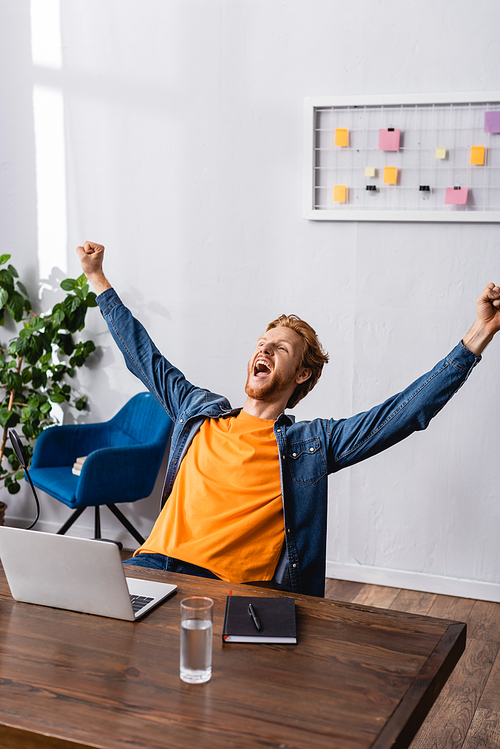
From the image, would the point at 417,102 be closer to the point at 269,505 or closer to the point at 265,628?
the point at 269,505

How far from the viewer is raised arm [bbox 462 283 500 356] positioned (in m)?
1.78

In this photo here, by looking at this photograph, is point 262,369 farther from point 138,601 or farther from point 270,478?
point 138,601

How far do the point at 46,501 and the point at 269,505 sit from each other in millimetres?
2392

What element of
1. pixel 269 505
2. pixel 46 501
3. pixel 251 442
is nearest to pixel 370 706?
pixel 269 505

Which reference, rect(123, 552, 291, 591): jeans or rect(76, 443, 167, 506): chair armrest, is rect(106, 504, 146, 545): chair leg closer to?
rect(76, 443, 167, 506): chair armrest

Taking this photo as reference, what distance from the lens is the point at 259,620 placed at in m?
1.35

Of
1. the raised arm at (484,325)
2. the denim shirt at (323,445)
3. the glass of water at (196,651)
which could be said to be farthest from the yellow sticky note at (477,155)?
the glass of water at (196,651)

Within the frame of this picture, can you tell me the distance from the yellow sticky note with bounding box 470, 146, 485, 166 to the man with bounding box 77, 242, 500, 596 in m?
1.34

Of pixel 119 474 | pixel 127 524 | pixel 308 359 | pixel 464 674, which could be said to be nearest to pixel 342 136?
pixel 308 359

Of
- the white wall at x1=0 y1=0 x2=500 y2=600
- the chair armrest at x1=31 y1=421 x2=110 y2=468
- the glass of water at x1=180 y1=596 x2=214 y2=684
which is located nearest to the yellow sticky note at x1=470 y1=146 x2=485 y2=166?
the white wall at x1=0 y1=0 x2=500 y2=600

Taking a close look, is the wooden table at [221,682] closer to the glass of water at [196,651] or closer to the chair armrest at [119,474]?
the glass of water at [196,651]

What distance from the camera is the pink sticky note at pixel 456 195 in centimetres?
301

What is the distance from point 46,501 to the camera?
3.94 metres

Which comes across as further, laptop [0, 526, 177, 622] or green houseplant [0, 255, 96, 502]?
green houseplant [0, 255, 96, 502]
